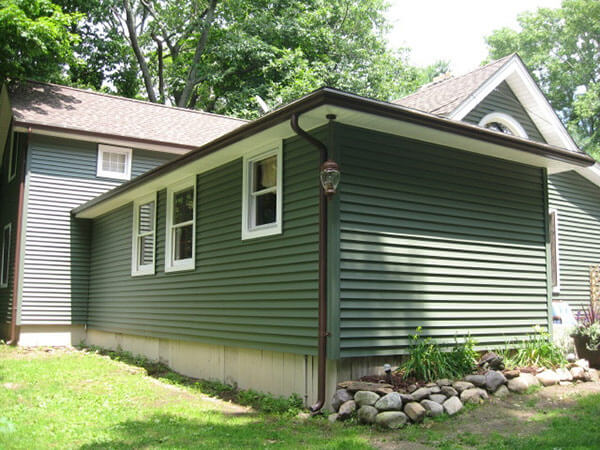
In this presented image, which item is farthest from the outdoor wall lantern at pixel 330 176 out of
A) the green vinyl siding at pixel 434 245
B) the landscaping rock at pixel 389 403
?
the landscaping rock at pixel 389 403

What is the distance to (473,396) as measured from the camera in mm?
6129

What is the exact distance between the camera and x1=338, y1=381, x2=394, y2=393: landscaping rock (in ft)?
19.5

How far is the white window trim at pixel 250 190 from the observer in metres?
7.19

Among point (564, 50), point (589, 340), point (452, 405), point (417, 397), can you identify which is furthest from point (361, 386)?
point (564, 50)

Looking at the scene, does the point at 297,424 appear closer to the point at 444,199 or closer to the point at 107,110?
the point at 444,199

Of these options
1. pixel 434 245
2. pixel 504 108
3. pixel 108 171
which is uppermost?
pixel 504 108

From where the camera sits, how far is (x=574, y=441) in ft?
15.9

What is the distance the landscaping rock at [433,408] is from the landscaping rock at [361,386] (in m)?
0.38

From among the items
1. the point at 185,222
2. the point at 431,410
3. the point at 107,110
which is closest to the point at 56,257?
the point at 107,110

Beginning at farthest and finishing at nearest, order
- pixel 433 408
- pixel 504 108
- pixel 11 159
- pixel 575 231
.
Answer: pixel 11 159 → pixel 575 231 → pixel 504 108 → pixel 433 408

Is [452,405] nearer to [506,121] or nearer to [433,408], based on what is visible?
[433,408]

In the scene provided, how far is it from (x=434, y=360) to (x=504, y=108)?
613 centimetres

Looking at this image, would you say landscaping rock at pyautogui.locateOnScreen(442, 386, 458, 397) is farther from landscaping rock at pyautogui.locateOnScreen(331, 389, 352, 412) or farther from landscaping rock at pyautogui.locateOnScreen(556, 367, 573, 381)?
landscaping rock at pyautogui.locateOnScreen(556, 367, 573, 381)

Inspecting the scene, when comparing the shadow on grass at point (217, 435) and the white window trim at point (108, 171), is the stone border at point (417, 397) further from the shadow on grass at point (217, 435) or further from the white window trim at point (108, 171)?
the white window trim at point (108, 171)
